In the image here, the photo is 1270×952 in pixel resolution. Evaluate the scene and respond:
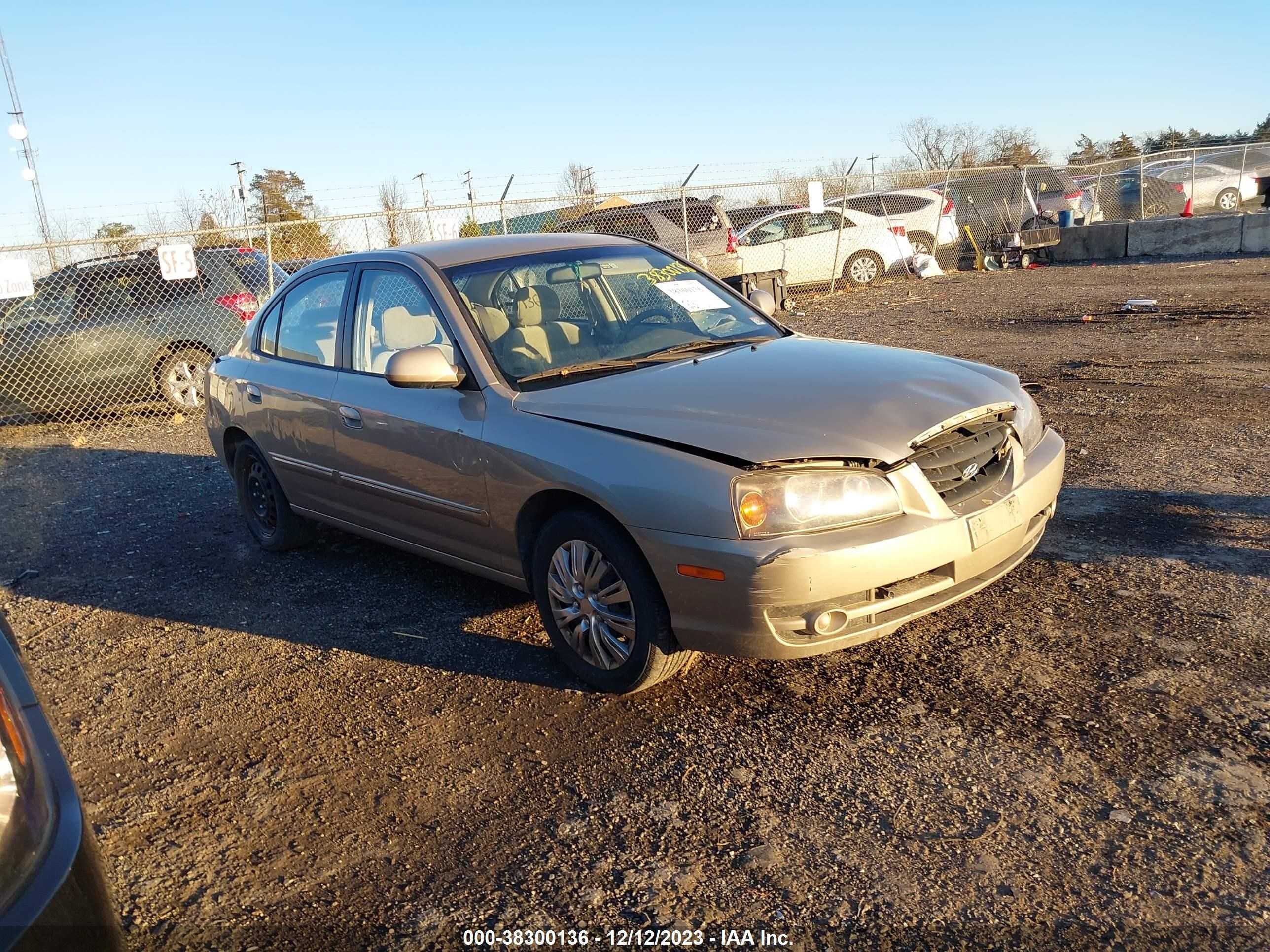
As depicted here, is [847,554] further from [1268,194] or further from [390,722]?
[1268,194]

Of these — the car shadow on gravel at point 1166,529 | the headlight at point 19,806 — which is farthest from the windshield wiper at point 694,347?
the headlight at point 19,806

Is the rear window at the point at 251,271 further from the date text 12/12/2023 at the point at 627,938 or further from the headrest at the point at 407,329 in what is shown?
the date text 12/12/2023 at the point at 627,938

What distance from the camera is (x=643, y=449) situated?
11.6 ft

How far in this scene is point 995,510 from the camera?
11.9 feet

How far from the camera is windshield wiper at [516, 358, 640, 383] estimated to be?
422cm

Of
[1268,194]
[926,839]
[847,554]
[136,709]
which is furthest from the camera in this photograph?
[1268,194]

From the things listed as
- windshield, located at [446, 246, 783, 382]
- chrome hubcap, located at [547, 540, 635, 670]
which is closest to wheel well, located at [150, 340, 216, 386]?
windshield, located at [446, 246, 783, 382]

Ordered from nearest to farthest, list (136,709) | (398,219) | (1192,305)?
(136,709) → (1192,305) → (398,219)

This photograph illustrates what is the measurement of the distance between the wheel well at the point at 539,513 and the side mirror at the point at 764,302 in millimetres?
1754

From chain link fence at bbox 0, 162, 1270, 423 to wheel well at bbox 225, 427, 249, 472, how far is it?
140 centimetres

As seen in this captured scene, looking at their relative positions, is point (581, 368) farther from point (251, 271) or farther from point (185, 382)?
point (251, 271)

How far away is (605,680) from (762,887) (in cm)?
124

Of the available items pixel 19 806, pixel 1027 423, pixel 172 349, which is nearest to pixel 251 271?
pixel 172 349

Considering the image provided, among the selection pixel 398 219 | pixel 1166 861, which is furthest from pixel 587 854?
pixel 398 219
